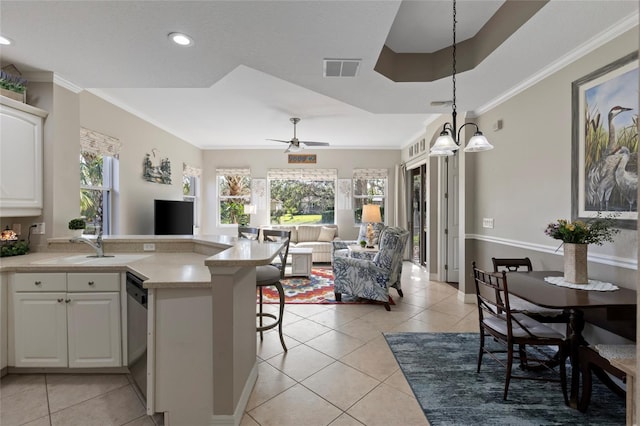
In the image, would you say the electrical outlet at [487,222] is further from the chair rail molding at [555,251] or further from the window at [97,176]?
the window at [97,176]

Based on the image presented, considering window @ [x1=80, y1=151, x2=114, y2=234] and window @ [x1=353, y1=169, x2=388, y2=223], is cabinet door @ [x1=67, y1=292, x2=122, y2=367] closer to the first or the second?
window @ [x1=80, y1=151, x2=114, y2=234]

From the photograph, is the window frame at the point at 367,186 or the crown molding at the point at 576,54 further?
the window frame at the point at 367,186

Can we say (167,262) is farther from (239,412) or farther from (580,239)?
(580,239)

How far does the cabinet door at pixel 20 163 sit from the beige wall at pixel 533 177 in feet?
15.8

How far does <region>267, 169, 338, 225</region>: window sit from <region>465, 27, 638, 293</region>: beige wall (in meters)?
3.84

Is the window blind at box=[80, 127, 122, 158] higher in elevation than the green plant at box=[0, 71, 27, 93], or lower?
lower

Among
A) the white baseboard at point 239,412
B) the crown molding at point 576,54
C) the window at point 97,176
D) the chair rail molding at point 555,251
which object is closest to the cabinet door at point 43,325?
the white baseboard at point 239,412

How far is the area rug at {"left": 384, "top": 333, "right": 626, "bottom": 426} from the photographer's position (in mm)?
1829

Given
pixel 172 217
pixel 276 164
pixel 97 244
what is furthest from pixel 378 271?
pixel 276 164

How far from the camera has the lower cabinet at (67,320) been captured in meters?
2.15

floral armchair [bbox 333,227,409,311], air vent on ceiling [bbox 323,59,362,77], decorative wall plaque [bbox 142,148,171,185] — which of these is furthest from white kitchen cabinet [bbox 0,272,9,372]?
floral armchair [bbox 333,227,409,311]

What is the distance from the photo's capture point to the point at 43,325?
7.14 feet

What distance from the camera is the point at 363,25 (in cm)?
196

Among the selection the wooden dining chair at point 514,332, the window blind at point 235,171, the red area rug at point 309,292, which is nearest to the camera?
the wooden dining chair at point 514,332
